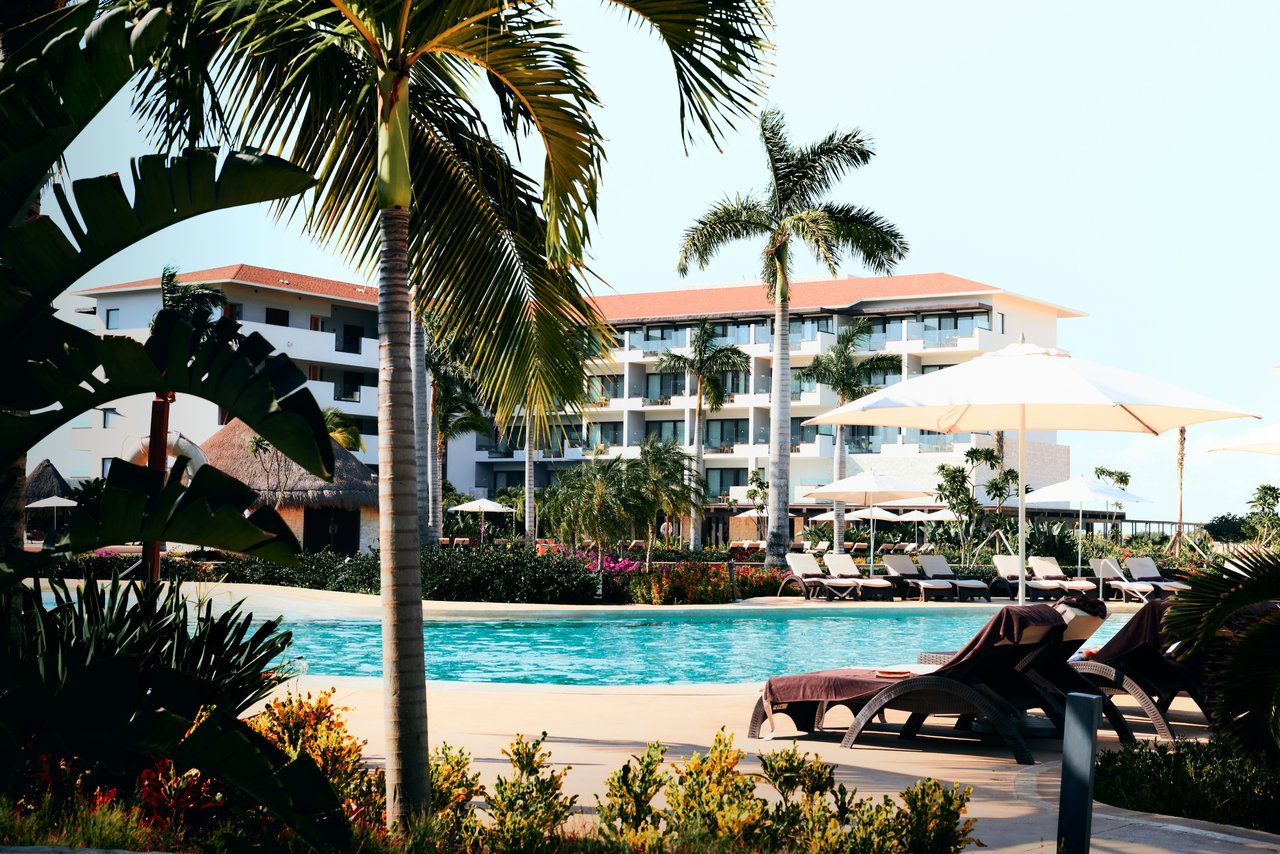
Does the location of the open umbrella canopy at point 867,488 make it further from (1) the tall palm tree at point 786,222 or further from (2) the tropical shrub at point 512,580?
(2) the tropical shrub at point 512,580

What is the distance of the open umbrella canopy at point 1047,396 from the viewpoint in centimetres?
1016

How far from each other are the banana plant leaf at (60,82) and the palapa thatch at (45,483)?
39.3 m

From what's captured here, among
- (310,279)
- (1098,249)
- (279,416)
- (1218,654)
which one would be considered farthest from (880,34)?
(310,279)

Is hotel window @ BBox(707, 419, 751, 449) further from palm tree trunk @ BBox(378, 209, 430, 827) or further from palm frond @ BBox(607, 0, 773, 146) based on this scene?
palm tree trunk @ BBox(378, 209, 430, 827)

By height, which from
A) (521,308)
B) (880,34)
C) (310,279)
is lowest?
(521,308)

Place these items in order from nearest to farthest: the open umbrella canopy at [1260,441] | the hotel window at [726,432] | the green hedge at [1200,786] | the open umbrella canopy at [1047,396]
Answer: the green hedge at [1200,786], the open umbrella canopy at [1047,396], the open umbrella canopy at [1260,441], the hotel window at [726,432]

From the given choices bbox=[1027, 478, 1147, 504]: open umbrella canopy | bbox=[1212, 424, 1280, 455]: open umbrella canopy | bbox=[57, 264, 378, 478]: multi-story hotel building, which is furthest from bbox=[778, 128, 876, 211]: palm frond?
bbox=[57, 264, 378, 478]: multi-story hotel building

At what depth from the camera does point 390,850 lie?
452 centimetres

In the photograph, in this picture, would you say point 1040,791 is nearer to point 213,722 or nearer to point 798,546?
point 213,722

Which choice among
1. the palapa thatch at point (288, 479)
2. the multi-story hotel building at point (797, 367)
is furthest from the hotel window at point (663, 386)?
the palapa thatch at point (288, 479)

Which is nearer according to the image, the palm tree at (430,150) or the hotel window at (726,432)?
the palm tree at (430,150)

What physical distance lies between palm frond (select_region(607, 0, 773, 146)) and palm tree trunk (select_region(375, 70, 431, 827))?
1.03 m

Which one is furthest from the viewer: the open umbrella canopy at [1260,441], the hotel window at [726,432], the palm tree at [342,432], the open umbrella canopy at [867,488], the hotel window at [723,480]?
the hotel window at [726,432]

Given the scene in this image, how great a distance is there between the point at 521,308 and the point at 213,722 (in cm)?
307
